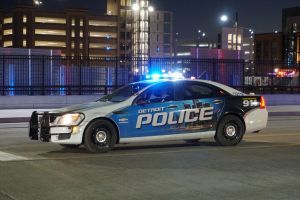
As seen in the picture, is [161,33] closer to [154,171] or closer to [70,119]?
[70,119]

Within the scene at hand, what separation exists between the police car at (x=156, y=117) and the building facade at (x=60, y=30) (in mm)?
128768

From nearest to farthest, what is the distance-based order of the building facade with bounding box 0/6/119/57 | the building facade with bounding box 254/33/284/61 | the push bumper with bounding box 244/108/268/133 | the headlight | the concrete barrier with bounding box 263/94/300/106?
the headlight < the push bumper with bounding box 244/108/268/133 < the concrete barrier with bounding box 263/94/300/106 < the building facade with bounding box 254/33/284/61 < the building facade with bounding box 0/6/119/57

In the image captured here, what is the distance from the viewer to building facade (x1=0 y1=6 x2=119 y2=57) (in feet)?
473

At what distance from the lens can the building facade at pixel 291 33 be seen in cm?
8606

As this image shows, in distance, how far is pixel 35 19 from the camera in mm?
145875

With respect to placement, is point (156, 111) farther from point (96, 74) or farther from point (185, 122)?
point (96, 74)

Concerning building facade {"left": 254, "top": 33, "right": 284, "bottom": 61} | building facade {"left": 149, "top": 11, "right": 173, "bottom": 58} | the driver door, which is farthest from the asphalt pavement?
building facade {"left": 254, "top": 33, "right": 284, "bottom": 61}

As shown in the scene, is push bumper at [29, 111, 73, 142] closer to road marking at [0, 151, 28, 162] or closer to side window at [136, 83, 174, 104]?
road marking at [0, 151, 28, 162]

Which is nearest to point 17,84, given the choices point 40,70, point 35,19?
point 40,70

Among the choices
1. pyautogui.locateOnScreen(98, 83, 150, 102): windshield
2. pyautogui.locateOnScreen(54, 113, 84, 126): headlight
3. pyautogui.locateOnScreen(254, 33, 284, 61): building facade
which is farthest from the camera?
pyautogui.locateOnScreen(254, 33, 284, 61): building facade

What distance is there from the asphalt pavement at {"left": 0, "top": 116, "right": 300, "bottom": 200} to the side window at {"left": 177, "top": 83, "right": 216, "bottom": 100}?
110cm

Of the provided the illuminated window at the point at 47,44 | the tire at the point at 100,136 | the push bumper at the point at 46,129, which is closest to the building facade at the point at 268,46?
the illuminated window at the point at 47,44

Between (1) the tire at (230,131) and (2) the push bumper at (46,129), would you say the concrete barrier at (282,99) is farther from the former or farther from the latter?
(2) the push bumper at (46,129)

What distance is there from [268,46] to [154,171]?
100 metres
